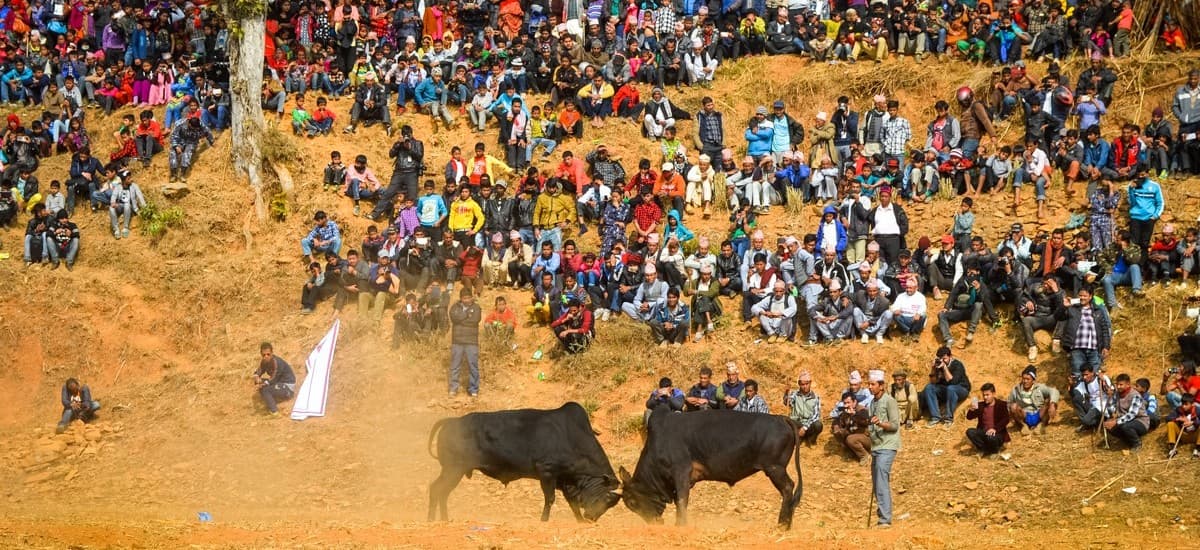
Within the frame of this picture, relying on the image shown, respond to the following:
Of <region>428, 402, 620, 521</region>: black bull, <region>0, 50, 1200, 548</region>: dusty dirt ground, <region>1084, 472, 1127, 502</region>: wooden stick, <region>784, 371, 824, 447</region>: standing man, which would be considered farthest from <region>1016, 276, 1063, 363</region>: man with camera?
<region>428, 402, 620, 521</region>: black bull

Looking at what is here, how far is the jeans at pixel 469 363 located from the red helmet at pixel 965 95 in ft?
34.9

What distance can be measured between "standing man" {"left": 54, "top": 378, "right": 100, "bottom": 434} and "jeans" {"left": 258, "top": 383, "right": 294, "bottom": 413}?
2840mm

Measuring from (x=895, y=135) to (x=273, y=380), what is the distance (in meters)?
11.9

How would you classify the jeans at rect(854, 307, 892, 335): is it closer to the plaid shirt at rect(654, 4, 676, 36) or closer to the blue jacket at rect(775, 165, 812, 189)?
the blue jacket at rect(775, 165, 812, 189)

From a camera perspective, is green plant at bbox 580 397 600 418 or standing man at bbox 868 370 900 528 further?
green plant at bbox 580 397 600 418

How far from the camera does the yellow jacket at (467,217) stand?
985 inches

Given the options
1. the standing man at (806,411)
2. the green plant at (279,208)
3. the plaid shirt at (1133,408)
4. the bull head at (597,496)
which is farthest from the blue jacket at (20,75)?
the plaid shirt at (1133,408)

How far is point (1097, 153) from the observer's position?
79.7ft

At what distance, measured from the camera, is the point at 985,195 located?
24750 millimetres

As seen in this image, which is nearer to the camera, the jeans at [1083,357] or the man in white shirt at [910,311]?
the jeans at [1083,357]

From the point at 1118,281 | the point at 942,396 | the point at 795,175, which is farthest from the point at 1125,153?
the point at 942,396

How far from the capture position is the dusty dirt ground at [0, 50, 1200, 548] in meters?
16.0

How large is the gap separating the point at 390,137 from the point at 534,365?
7523mm

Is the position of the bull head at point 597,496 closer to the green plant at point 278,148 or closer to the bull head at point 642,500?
the bull head at point 642,500
